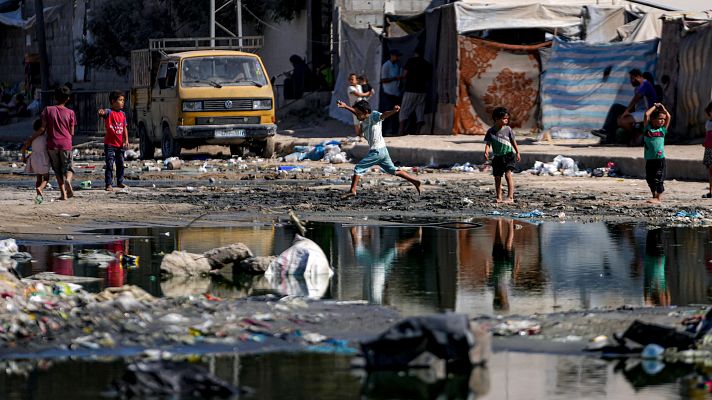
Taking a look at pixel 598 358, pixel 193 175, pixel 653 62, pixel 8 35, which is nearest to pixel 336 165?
pixel 193 175

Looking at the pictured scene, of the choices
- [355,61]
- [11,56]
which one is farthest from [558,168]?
[11,56]

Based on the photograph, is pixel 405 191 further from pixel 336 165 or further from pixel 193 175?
pixel 336 165

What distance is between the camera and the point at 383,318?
313 inches

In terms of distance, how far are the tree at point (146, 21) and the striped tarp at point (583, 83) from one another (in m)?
14.9

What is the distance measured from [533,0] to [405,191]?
15.5m

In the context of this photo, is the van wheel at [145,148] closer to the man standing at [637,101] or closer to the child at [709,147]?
the man standing at [637,101]

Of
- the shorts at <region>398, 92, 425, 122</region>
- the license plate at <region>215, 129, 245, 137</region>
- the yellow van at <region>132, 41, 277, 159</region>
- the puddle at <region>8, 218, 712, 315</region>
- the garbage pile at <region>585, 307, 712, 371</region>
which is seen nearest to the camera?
the garbage pile at <region>585, 307, 712, 371</region>

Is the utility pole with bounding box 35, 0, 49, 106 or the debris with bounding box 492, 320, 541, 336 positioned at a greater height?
the utility pole with bounding box 35, 0, 49, 106

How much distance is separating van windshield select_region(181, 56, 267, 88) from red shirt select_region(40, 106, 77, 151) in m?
10.1

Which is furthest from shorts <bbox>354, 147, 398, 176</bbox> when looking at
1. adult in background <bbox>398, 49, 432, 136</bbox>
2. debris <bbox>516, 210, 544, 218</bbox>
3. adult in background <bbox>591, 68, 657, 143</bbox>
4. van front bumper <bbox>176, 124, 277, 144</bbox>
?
adult in background <bbox>398, 49, 432, 136</bbox>

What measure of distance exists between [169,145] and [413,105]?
567cm

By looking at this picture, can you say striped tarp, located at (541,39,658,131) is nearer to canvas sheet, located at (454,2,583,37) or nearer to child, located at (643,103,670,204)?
canvas sheet, located at (454,2,583,37)

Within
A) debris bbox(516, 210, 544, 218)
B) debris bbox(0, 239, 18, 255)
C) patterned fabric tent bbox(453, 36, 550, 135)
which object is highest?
patterned fabric tent bbox(453, 36, 550, 135)

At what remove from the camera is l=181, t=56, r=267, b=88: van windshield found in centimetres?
2658
